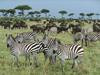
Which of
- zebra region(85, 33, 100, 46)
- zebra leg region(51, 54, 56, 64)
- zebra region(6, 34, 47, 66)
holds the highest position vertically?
zebra region(6, 34, 47, 66)

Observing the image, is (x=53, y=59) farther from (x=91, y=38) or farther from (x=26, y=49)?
(x=91, y=38)

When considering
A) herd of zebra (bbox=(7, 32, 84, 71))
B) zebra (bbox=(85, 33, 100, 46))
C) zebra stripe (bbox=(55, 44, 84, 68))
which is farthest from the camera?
zebra (bbox=(85, 33, 100, 46))

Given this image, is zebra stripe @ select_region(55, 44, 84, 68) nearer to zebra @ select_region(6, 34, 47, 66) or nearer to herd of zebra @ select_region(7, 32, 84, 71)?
herd of zebra @ select_region(7, 32, 84, 71)

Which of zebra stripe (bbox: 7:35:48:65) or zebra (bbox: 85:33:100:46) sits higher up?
zebra stripe (bbox: 7:35:48:65)

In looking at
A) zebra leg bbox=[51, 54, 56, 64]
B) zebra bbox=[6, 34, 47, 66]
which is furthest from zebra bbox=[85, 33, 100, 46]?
zebra bbox=[6, 34, 47, 66]

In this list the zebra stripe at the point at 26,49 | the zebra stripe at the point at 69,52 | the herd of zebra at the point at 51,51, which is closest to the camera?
the zebra stripe at the point at 69,52

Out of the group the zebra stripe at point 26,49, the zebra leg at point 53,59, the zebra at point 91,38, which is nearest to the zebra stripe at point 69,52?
the zebra leg at point 53,59

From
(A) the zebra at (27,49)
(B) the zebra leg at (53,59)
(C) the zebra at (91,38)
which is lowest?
(C) the zebra at (91,38)

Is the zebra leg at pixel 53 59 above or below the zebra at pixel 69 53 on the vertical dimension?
below

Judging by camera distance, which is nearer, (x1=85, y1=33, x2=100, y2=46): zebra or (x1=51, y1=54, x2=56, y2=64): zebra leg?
(x1=51, y1=54, x2=56, y2=64): zebra leg

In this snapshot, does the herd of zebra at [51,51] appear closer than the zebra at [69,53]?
No

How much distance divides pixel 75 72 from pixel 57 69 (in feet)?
2.45

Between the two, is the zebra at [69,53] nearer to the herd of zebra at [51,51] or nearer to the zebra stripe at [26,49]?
the herd of zebra at [51,51]

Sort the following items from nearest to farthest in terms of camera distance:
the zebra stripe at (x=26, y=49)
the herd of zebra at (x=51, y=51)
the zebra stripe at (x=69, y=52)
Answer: the zebra stripe at (x=69, y=52)
the herd of zebra at (x=51, y=51)
the zebra stripe at (x=26, y=49)
